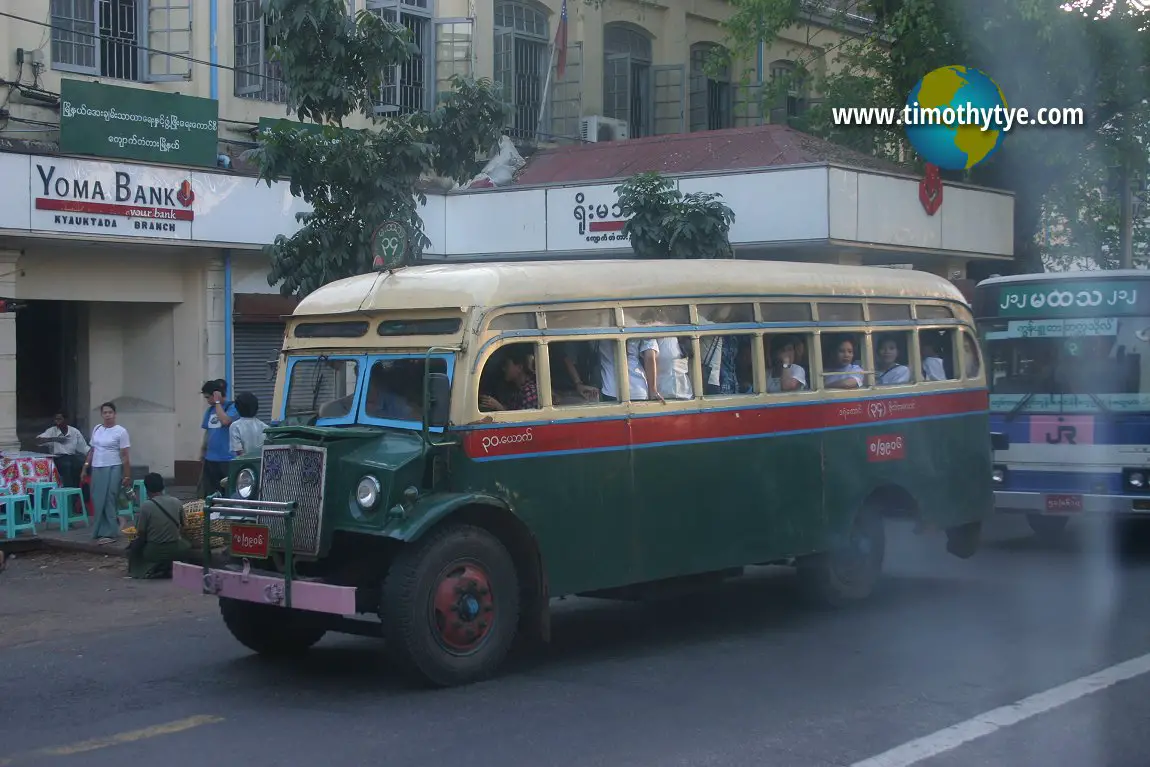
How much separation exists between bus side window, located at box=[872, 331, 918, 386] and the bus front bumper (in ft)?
9.96

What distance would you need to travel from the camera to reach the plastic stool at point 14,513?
46.6ft

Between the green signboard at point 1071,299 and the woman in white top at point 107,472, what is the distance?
364 inches

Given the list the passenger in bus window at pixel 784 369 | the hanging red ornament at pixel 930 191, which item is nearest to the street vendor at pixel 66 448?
the passenger in bus window at pixel 784 369

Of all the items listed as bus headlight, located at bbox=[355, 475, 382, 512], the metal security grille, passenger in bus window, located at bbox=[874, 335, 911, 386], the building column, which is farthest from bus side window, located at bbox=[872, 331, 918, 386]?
the metal security grille

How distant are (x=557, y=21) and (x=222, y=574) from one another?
59.1 ft

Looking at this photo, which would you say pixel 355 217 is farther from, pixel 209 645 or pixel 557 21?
pixel 557 21

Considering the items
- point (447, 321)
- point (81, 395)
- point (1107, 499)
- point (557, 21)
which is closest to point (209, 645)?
point (447, 321)

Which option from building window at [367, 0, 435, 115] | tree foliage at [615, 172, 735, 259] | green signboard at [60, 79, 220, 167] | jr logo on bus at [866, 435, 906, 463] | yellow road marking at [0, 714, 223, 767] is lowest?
yellow road marking at [0, 714, 223, 767]

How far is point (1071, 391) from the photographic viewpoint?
12.8 m

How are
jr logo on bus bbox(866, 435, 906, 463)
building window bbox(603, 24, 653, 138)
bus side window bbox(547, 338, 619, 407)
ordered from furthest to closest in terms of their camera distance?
1. building window bbox(603, 24, 653, 138)
2. jr logo on bus bbox(866, 435, 906, 463)
3. bus side window bbox(547, 338, 619, 407)

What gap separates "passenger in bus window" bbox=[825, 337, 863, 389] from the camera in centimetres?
995

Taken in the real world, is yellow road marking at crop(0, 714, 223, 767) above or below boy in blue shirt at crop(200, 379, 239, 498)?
below

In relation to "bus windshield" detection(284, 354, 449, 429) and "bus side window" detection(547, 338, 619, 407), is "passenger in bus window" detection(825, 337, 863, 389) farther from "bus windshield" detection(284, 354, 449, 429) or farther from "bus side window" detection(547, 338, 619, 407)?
"bus windshield" detection(284, 354, 449, 429)

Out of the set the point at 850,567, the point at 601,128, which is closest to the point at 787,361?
the point at 850,567
